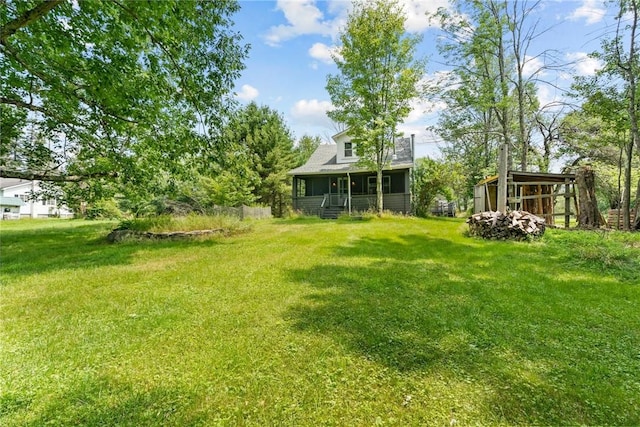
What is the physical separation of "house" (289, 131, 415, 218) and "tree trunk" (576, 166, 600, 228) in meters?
7.53

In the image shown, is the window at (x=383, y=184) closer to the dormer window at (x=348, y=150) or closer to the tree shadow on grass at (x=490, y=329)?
the dormer window at (x=348, y=150)

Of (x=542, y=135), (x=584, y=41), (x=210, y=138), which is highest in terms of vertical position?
(x=584, y=41)

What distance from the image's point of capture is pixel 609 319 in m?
3.17

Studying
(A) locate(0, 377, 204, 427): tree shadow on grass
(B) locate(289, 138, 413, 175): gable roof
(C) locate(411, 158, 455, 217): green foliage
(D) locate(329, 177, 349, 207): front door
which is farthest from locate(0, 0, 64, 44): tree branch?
(C) locate(411, 158, 455, 217): green foliage

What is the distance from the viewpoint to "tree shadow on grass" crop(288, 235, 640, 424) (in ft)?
6.60

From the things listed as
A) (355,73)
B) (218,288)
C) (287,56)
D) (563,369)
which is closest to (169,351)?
(218,288)

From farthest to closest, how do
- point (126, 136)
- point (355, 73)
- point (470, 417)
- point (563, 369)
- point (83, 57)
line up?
point (355, 73)
point (126, 136)
point (83, 57)
point (563, 369)
point (470, 417)

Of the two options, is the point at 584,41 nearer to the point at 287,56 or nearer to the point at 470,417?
the point at 287,56

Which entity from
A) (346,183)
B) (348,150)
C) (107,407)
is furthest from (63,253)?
(348,150)

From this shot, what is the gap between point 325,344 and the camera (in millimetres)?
2695

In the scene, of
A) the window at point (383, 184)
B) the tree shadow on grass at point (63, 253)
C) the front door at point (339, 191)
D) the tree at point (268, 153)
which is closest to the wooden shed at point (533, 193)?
the window at point (383, 184)

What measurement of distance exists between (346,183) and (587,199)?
38.1 ft

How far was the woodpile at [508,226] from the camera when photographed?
25.3 ft

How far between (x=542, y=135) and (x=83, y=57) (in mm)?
22960
